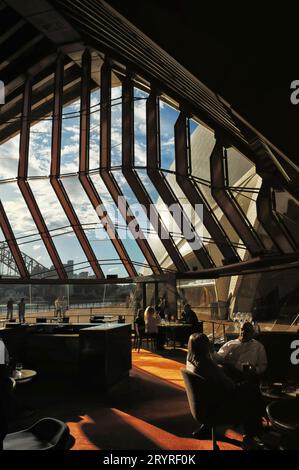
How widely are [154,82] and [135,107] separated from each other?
48.9 inches

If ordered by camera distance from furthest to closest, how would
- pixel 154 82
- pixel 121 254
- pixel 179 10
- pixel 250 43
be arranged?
1. pixel 121 254
2. pixel 154 82
3. pixel 250 43
4. pixel 179 10

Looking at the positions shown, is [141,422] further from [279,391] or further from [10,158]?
[10,158]

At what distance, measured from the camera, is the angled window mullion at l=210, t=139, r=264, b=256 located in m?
10.8

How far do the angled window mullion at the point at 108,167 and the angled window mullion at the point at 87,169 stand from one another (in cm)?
68

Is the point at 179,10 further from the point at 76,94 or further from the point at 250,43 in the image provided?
the point at 76,94

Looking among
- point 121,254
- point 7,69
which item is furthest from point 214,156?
point 7,69

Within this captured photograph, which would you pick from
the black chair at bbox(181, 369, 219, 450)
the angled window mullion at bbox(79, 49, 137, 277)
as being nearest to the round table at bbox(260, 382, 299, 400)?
the black chair at bbox(181, 369, 219, 450)

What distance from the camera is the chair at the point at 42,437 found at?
2293 millimetres

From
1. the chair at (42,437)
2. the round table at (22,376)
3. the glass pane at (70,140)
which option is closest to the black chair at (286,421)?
the chair at (42,437)

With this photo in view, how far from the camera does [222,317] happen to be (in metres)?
15.6

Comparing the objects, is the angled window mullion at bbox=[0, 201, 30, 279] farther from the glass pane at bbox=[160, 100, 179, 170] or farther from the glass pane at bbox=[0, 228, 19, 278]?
the glass pane at bbox=[160, 100, 179, 170]

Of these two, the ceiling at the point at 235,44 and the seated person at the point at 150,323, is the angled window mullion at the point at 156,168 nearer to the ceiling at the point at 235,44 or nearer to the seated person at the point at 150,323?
the seated person at the point at 150,323

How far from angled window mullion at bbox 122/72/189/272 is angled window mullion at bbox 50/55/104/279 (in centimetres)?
288

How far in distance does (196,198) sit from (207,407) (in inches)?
343
